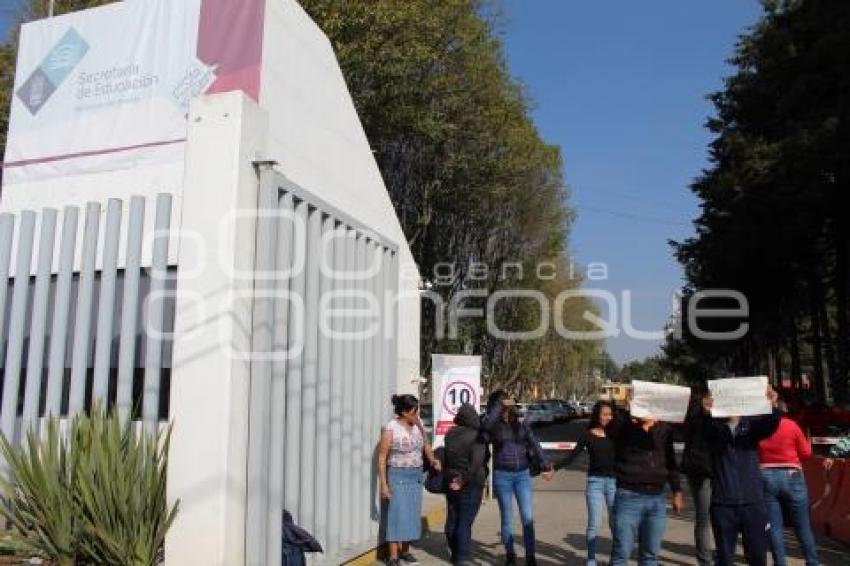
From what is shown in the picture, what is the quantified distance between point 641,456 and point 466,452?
6.63 ft

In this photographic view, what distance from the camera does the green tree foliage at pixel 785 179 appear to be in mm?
23078

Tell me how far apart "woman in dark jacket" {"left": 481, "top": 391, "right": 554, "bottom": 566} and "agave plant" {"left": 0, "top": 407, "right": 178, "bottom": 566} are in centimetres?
353

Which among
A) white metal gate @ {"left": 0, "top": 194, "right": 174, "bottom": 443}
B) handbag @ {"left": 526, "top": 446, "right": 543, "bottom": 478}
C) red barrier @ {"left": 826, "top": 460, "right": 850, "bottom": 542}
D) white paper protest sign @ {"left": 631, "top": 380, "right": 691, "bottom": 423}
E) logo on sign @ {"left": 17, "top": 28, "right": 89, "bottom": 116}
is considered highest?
logo on sign @ {"left": 17, "top": 28, "right": 89, "bottom": 116}

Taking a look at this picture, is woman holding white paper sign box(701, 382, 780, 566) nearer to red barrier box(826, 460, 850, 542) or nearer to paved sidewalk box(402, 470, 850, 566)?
paved sidewalk box(402, 470, 850, 566)

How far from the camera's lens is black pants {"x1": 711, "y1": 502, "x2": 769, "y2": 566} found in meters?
6.42

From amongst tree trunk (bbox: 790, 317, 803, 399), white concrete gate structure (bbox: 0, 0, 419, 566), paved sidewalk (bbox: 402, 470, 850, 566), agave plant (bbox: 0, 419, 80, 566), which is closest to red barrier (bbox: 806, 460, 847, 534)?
paved sidewalk (bbox: 402, 470, 850, 566)

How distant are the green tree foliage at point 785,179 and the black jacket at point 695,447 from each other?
17.2 m

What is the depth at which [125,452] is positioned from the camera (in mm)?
5914

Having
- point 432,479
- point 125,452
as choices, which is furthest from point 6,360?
point 432,479

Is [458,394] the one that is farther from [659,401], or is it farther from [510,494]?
[659,401]

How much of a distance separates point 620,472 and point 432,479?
2.26 m

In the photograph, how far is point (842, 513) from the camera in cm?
1036

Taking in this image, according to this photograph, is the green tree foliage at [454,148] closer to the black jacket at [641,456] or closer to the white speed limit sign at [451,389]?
the white speed limit sign at [451,389]

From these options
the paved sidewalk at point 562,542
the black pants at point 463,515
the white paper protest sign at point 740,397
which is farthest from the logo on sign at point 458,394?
the white paper protest sign at point 740,397
